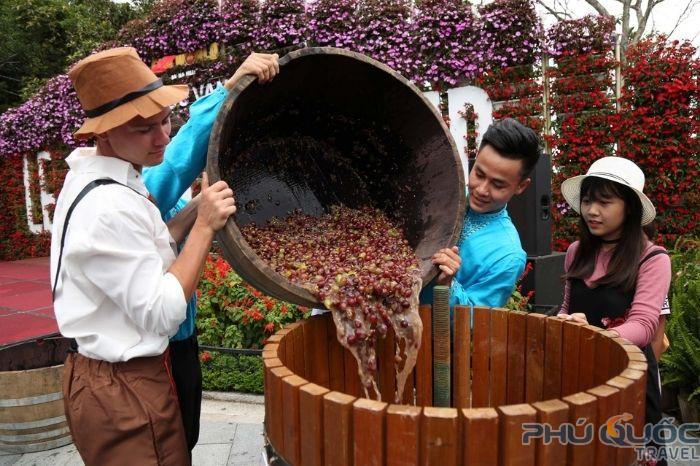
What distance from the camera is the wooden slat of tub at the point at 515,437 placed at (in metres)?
1.02

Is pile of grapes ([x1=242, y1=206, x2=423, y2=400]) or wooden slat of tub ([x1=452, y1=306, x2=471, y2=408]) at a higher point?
pile of grapes ([x1=242, y1=206, x2=423, y2=400])

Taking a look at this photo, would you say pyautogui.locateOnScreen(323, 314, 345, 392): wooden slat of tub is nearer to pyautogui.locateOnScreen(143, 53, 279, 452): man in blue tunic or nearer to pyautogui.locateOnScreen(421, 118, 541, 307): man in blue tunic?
pyautogui.locateOnScreen(421, 118, 541, 307): man in blue tunic

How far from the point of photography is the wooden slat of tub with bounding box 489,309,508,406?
1799 mm

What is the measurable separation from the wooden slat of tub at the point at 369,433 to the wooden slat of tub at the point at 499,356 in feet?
2.83

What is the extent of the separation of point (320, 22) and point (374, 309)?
6269mm

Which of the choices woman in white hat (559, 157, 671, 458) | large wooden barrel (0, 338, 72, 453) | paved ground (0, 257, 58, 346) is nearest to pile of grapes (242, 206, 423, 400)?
woman in white hat (559, 157, 671, 458)

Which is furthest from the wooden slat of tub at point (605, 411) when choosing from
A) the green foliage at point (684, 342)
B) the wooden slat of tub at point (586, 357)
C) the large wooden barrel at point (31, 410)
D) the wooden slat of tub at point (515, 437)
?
the large wooden barrel at point (31, 410)

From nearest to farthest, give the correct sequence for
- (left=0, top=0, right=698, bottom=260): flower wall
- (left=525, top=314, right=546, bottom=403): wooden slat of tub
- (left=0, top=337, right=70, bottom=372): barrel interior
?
(left=525, top=314, right=546, bottom=403): wooden slat of tub → (left=0, top=337, right=70, bottom=372): barrel interior → (left=0, top=0, right=698, bottom=260): flower wall

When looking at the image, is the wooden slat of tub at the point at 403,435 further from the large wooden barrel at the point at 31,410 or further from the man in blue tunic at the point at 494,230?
the large wooden barrel at the point at 31,410

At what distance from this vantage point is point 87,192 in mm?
1361

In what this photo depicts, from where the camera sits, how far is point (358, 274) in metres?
1.55

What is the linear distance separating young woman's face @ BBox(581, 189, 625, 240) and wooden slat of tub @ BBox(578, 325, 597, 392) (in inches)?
28.5

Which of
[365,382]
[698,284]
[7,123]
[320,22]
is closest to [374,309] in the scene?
[365,382]

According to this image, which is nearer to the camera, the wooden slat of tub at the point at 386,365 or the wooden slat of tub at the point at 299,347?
the wooden slat of tub at the point at 299,347
